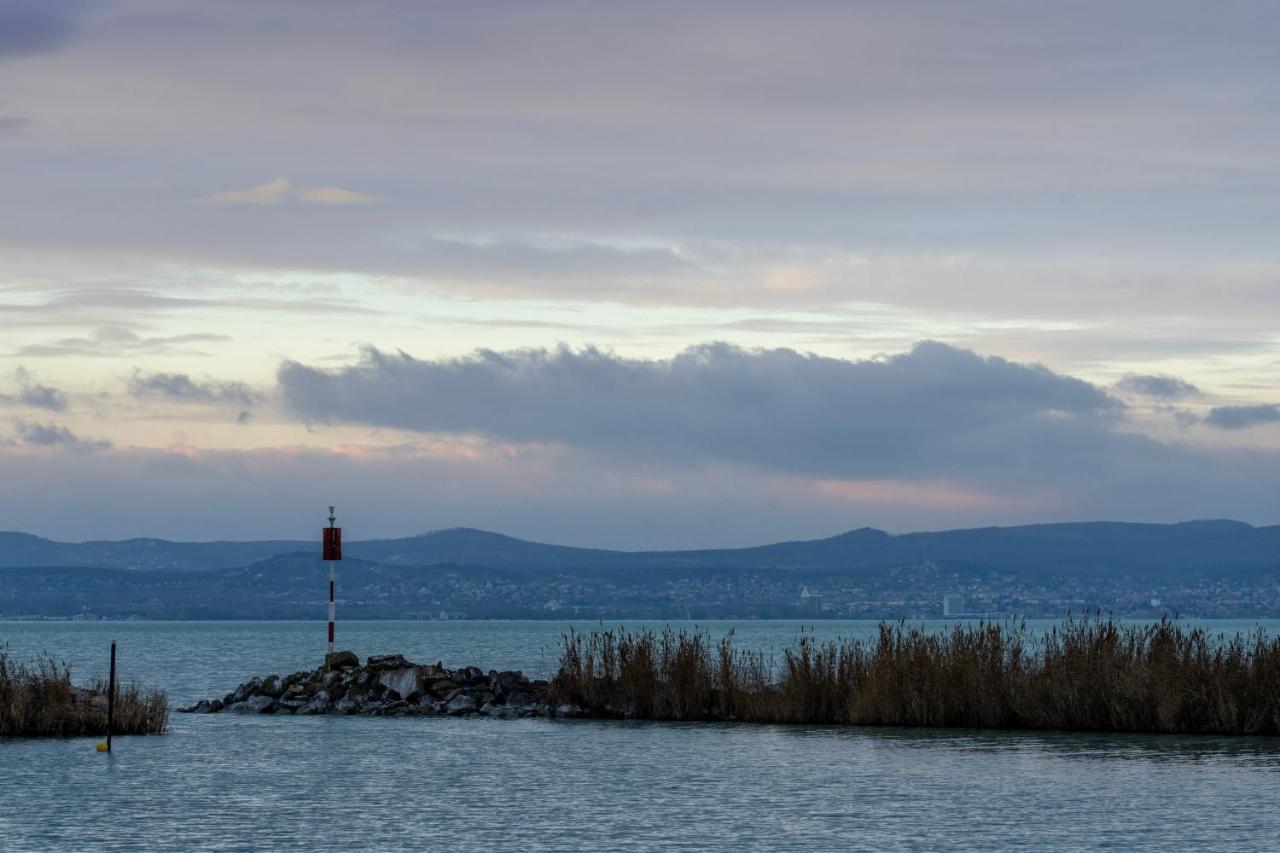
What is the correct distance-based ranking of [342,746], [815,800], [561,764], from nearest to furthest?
1. [815,800]
2. [561,764]
3. [342,746]

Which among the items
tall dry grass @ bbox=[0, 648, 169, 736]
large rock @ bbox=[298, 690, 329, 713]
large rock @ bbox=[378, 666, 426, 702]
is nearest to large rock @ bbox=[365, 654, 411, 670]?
large rock @ bbox=[378, 666, 426, 702]

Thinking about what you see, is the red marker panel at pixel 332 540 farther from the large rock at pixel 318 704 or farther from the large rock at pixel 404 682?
the large rock at pixel 318 704

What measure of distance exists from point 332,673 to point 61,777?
2027cm

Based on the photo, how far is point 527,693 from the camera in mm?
48031

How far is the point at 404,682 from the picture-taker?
48.8m

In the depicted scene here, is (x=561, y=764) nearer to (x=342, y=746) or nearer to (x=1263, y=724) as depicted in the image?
(x=342, y=746)

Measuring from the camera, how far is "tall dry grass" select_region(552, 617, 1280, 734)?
3562 centimetres

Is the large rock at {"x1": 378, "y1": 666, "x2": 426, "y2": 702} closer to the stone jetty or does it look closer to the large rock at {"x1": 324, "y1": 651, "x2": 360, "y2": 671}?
the stone jetty

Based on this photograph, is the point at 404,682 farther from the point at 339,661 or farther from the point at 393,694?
the point at 339,661

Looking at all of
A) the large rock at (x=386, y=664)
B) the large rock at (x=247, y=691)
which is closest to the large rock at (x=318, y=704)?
the large rock at (x=386, y=664)

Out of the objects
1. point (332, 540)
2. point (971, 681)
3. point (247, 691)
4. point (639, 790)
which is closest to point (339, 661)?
point (247, 691)

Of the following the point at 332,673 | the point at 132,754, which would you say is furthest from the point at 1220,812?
the point at 332,673

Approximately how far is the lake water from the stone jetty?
A: 16.0ft

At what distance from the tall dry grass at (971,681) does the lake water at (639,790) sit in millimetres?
839
